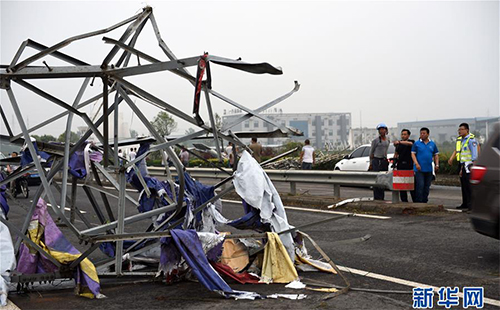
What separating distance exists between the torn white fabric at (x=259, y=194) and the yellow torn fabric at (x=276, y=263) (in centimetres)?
14

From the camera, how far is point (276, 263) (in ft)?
18.9

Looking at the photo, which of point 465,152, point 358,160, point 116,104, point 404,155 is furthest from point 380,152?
point 116,104

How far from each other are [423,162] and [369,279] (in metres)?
6.12

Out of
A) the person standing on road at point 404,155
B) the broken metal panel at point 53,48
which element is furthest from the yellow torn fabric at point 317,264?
the person standing on road at point 404,155

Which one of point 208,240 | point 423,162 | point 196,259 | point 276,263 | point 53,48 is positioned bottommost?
point 276,263

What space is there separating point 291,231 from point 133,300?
5.83ft

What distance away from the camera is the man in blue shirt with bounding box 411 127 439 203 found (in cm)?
1127

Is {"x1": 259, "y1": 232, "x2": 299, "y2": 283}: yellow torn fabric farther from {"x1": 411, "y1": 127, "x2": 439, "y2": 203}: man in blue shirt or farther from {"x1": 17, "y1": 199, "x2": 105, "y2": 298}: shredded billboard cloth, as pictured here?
{"x1": 411, "y1": 127, "x2": 439, "y2": 203}: man in blue shirt

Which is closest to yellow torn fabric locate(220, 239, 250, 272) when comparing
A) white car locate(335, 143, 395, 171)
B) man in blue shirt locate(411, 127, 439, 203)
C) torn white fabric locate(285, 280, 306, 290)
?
torn white fabric locate(285, 280, 306, 290)

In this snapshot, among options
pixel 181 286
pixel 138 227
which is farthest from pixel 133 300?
pixel 138 227

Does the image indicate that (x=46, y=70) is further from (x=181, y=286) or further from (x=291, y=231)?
(x=291, y=231)

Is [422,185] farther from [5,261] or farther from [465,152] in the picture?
[5,261]

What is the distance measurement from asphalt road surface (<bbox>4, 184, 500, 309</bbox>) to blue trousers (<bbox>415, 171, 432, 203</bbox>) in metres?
2.78

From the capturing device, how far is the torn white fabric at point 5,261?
16.5 ft
